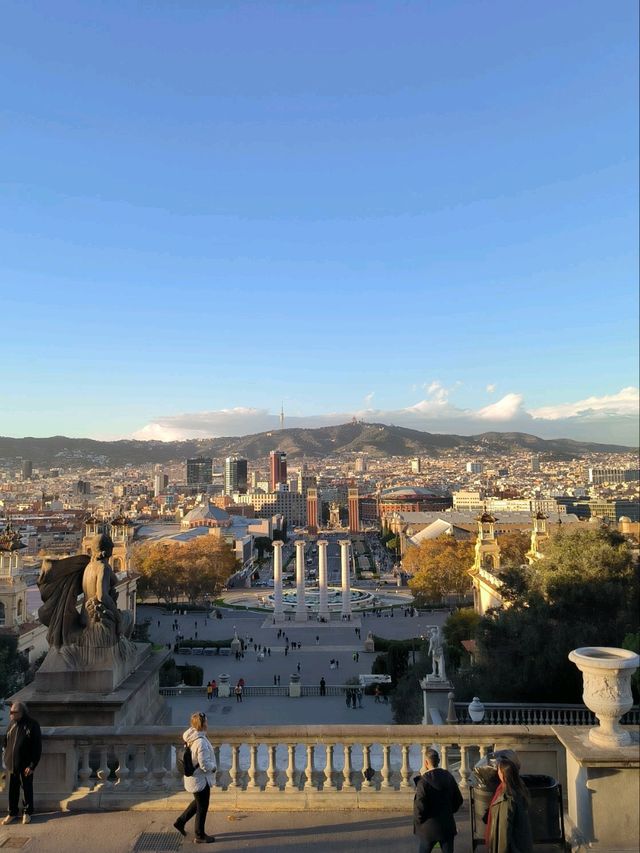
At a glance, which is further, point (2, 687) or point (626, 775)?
point (2, 687)

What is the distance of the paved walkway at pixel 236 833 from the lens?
5.18m

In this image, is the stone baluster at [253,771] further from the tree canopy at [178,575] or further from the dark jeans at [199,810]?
the tree canopy at [178,575]

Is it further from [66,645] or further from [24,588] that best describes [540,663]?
[24,588]

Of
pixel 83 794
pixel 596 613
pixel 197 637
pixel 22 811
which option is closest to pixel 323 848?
pixel 83 794

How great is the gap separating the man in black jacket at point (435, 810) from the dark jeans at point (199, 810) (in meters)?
1.61

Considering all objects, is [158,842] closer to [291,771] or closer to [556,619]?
[291,771]

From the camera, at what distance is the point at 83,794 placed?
5836 mm

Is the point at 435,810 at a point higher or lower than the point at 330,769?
higher

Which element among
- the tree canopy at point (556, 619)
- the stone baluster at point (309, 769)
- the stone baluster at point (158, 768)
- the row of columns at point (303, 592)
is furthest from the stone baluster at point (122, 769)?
the row of columns at point (303, 592)

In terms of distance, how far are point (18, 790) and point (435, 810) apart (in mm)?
3313

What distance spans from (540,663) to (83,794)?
1289cm

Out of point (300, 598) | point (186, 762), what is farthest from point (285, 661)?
point (186, 762)

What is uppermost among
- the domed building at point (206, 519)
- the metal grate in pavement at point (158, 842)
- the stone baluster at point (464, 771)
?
the stone baluster at point (464, 771)

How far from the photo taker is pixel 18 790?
5.52m
